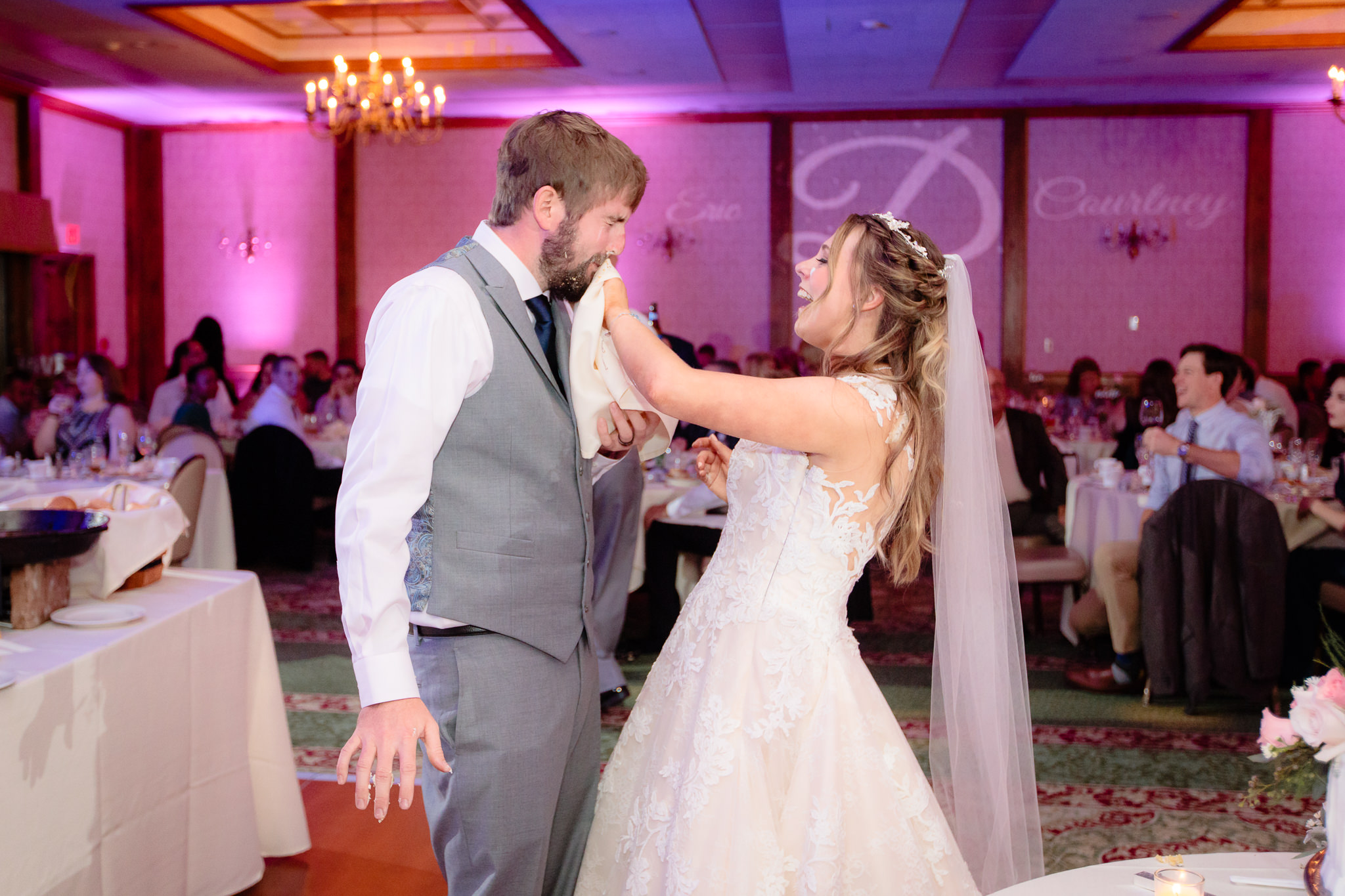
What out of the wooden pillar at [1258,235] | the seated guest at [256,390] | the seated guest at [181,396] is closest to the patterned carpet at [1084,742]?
the seated guest at [181,396]

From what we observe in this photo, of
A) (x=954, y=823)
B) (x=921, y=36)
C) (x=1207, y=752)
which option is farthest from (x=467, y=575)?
(x=921, y=36)

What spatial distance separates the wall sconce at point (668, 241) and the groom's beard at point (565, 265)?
893 cm

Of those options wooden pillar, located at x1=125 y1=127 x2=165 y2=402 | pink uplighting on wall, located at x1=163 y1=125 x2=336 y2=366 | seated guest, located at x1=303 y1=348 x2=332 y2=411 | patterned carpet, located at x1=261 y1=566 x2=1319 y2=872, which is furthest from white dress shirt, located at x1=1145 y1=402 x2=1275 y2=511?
wooden pillar, located at x1=125 y1=127 x2=165 y2=402

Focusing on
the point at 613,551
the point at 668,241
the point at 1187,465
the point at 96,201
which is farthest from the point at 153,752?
the point at 96,201

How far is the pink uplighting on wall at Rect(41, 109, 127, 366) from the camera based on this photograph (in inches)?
392

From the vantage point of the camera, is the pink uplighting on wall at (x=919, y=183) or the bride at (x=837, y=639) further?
the pink uplighting on wall at (x=919, y=183)

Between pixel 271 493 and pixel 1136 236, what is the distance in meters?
7.78

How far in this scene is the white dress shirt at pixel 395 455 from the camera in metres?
1.48

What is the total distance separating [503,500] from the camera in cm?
160

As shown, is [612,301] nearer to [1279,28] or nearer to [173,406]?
[173,406]

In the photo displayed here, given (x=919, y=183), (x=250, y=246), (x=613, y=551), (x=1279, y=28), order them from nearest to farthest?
1. (x=613, y=551)
2. (x=1279, y=28)
3. (x=919, y=183)
4. (x=250, y=246)

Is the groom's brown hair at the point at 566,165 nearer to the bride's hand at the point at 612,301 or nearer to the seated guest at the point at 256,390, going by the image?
the bride's hand at the point at 612,301

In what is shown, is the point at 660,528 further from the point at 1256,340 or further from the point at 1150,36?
the point at 1256,340

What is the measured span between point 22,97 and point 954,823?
10.2m
